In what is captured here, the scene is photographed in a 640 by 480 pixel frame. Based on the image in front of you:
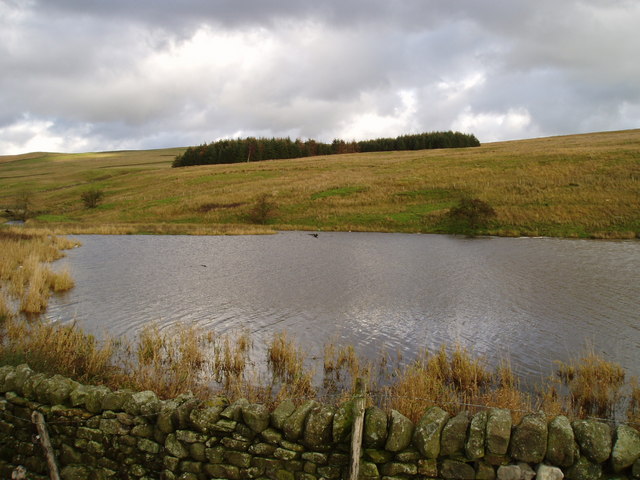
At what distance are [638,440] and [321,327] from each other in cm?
1050

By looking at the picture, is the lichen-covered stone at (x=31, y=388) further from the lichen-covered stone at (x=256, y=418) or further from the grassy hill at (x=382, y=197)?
the grassy hill at (x=382, y=197)

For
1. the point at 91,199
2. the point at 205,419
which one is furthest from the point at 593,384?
the point at 91,199

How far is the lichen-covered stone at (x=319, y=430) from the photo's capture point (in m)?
5.77

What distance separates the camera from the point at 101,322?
50.2 feet

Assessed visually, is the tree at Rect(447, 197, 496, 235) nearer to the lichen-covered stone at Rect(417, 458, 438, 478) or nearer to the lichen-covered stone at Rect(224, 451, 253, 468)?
the lichen-covered stone at Rect(417, 458, 438, 478)

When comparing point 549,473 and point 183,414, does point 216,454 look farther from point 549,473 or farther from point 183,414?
point 549,473

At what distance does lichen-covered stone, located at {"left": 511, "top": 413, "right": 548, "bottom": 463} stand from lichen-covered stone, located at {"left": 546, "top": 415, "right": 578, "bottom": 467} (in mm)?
83

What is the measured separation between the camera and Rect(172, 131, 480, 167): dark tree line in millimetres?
128375

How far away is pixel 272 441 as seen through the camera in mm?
5973

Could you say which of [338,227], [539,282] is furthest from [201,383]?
[338,227]

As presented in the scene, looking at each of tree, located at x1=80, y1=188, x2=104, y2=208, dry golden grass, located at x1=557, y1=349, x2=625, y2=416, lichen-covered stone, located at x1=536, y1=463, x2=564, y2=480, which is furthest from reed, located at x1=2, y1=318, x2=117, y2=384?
tree, located at x1=80, y1=188, x2=104, y2=208

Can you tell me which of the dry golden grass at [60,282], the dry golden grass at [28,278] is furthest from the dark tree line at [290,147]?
the dry golden grass at [60,282]

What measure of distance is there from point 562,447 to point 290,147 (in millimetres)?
132097

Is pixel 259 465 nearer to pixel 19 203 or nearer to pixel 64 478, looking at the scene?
pixel 64 478
